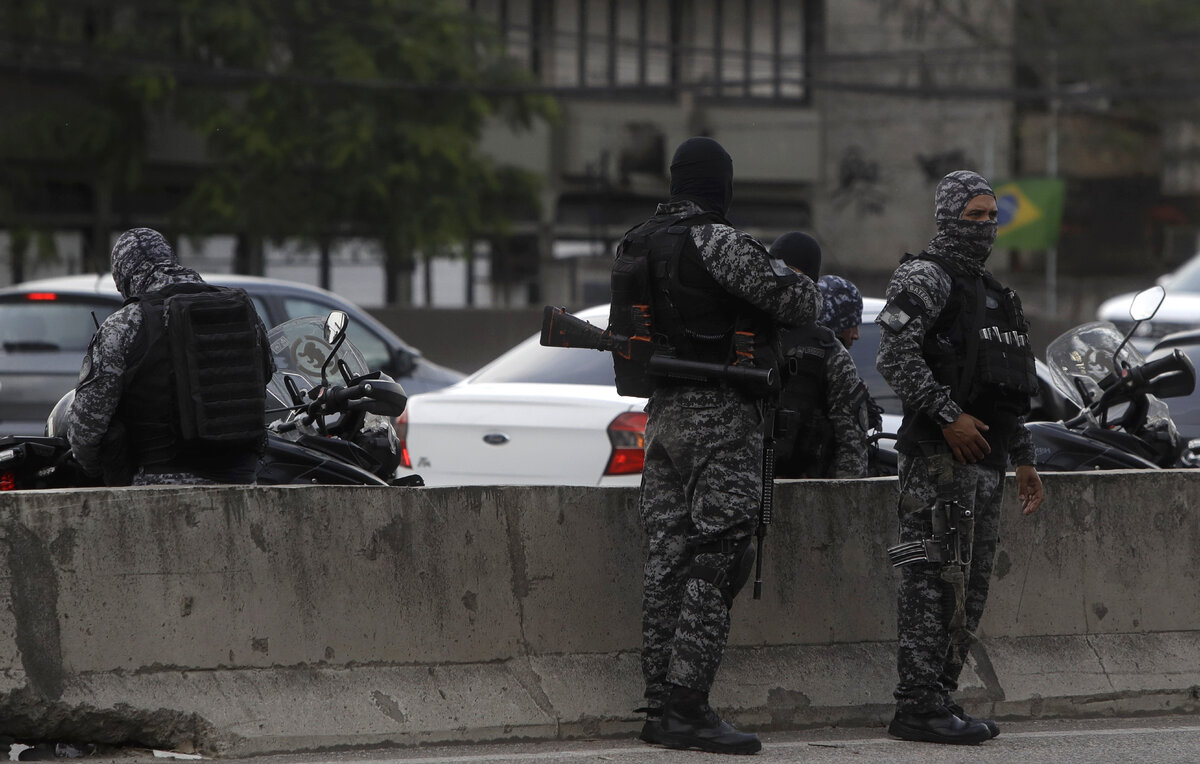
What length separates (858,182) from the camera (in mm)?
37312

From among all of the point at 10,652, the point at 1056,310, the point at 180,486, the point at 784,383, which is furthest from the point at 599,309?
the point at 1056,310

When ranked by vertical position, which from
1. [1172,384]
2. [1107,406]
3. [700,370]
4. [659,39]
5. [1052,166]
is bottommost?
[1107,406]

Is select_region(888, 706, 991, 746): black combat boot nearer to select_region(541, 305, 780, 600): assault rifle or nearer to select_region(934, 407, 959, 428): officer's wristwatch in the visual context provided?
select_region(541, 305, 780, 600): assault rifle

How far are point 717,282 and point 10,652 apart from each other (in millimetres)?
2439

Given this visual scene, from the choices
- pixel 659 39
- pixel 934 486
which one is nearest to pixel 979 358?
pixel 934 486

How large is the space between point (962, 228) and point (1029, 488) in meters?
0.95

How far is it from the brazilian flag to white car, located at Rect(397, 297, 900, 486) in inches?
1027

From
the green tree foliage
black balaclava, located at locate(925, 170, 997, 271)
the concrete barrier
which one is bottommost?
the concrete barrier

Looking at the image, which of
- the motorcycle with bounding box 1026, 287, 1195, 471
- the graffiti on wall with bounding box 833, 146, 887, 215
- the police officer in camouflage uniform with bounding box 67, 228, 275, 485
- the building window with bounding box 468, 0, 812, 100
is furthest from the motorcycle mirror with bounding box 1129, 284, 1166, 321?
the graffiti on wall with bounding box 833, 146, 887, 215

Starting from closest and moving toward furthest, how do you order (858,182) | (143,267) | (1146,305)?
(143,267) → (1146,305) → (858,182)

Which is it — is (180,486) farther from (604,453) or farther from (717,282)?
(604,453)

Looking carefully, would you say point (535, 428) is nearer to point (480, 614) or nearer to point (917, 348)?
point (480, 614)

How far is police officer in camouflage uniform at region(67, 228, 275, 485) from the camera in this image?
5.32 metres

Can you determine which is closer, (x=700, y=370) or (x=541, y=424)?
(x=700, y=370)
